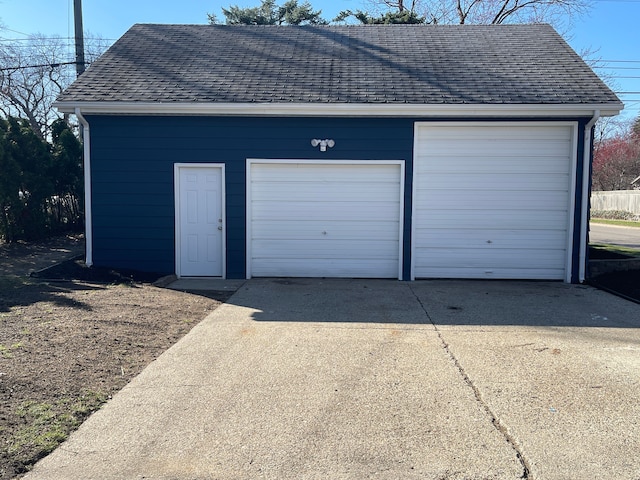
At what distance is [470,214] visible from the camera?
9.72m

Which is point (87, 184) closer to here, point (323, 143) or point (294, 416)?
point (323, 143)

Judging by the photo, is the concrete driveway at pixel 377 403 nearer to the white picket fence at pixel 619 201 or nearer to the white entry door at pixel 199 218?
the white entry door at pixel 199 218

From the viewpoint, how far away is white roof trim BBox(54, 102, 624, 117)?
9031 millimetres

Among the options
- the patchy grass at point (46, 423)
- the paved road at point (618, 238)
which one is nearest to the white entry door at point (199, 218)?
the patchy grass at point (46, 423)

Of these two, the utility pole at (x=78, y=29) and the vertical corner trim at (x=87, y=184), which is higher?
the utility pole at (x=78, y=29)

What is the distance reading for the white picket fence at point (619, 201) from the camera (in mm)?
32750

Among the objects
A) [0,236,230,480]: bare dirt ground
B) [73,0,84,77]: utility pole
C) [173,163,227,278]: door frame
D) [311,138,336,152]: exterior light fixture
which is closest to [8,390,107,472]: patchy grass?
[0,236,230,480]: bare dirt ground

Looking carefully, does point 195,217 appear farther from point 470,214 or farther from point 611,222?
point 611,222

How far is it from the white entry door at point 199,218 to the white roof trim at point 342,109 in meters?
1.08

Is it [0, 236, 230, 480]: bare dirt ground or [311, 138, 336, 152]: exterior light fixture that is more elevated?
[311, 138, 336, 152]: exterior light fixture

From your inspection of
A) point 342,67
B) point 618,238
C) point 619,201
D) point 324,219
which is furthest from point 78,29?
point 619,201

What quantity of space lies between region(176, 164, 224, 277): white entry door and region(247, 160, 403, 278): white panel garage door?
1.91ft

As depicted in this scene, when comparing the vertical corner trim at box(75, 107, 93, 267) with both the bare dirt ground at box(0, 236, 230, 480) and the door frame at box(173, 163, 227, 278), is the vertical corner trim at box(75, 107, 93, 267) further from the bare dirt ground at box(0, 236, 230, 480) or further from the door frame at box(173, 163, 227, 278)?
the door frame at box(173, 163, 227, 278)

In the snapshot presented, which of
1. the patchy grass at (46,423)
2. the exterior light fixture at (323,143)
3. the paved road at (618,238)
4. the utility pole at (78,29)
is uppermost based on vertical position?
the utility pole at (78,29)
